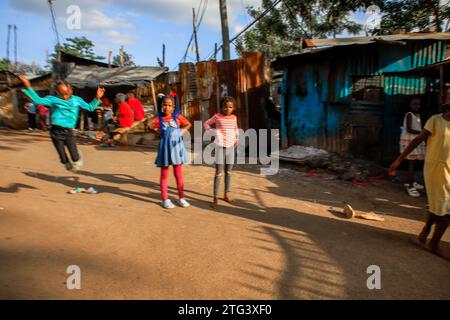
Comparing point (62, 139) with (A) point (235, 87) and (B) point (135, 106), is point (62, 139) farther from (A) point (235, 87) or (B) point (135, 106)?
(B) point (135, 106)

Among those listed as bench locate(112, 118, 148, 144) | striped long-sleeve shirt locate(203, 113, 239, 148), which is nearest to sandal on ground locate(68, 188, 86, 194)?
striped long-sleeve shirt locate(203, 113, 239, 148)

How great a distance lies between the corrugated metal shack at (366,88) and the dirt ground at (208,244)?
2.42 m

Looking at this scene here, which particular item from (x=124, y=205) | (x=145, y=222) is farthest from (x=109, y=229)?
(x=124, y=205)

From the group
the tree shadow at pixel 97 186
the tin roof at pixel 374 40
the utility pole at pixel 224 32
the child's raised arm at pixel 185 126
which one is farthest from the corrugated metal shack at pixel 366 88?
the tree shadow at pixel 97 186

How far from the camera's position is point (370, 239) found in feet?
12.8

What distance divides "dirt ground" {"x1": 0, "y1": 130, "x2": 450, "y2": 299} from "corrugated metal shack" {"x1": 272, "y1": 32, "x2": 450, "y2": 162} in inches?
95.4

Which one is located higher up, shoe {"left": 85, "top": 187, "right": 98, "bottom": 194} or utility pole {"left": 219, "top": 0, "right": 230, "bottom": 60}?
utility pole {"left": 219, "top": 0, "right": 230, "bottom": 60}

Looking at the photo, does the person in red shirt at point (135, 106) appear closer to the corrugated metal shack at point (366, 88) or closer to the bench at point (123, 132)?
the bench at point (123, 132)

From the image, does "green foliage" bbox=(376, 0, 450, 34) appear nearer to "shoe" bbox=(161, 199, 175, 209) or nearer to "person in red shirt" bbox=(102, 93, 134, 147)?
"person in red shirt" bbox=(102, 93, 134, 147)

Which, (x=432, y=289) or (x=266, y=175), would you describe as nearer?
(x=432, y=289)

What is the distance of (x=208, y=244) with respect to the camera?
359cm

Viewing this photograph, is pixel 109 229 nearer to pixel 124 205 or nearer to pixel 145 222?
pixel 145 222

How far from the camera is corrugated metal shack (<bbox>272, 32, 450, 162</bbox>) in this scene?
8008 millimetres
